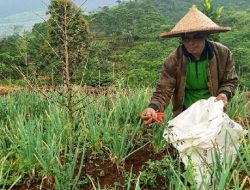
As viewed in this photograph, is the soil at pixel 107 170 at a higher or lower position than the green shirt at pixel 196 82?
lower

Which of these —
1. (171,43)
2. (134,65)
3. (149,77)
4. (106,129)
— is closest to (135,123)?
(106,129)

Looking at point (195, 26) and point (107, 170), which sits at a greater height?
point (195, 26)

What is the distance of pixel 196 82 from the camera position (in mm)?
3674

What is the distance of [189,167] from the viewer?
2.26m

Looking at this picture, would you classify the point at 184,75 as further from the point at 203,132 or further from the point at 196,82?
the point at 203,132

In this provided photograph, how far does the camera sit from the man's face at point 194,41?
3461mm

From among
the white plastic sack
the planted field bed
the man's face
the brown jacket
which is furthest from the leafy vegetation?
the man's face

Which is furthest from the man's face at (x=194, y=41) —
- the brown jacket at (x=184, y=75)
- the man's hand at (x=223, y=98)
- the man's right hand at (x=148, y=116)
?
the man's right hand at (x=148, y=116)

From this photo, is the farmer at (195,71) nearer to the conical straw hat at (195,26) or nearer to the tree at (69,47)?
the conical straw hat at (195,26)

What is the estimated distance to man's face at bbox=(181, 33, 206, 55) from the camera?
3.46 m

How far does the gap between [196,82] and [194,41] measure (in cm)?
37

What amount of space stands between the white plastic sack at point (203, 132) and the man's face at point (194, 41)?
414 mm

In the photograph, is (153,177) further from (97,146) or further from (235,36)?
(235,36)

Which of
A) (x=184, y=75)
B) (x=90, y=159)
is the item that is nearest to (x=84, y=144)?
(x=90, y=159)
